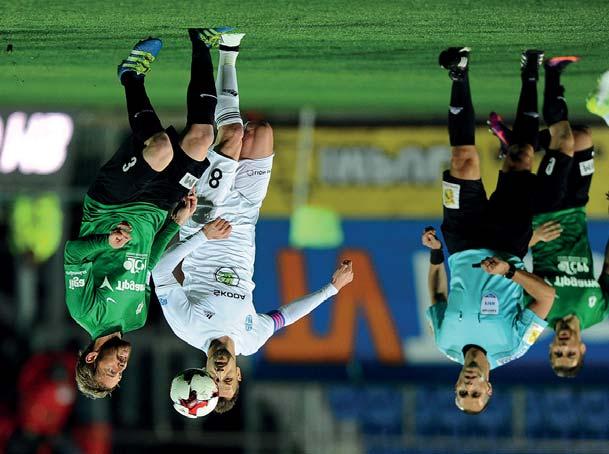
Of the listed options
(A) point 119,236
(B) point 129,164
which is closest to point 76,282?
(A) point 119,236

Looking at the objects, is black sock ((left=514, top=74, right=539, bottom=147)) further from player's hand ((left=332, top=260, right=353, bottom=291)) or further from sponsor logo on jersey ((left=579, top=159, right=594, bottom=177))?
player's hand ((left=332, top=260, right=353, bottom=291))

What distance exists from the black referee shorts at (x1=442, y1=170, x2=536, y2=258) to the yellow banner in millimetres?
6764

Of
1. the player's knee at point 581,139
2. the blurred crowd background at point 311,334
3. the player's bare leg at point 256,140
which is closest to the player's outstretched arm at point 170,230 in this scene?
the player's bare leg at point 256,140

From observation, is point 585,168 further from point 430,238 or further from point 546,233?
point 430,238

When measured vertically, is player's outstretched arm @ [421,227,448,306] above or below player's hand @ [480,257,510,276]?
above

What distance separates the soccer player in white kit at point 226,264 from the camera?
943 centimetres

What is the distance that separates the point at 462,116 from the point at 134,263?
2.50 metres

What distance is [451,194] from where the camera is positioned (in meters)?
9.64

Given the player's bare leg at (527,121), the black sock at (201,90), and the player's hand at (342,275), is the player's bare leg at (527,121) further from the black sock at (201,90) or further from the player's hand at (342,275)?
the black sock at (201,90)

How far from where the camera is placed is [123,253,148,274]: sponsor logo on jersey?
29.6 ft

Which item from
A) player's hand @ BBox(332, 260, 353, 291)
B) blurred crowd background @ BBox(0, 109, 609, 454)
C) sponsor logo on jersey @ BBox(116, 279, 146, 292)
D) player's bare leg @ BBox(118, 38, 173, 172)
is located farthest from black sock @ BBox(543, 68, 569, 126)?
blurred crowd background @ BBox(0, 109, 609, 454)

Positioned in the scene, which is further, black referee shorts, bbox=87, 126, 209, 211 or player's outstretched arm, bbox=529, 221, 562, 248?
player's outstretched arm, bbox=529, 221, 562, 248

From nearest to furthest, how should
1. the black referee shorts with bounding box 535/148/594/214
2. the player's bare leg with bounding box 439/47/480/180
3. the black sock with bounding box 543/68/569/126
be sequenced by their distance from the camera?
the player's bare leg with bounding box 439/47/480/180 → the black referee shorts with bounding box 535/148/594/214 → the black sock with bounding box 543/68/569/126

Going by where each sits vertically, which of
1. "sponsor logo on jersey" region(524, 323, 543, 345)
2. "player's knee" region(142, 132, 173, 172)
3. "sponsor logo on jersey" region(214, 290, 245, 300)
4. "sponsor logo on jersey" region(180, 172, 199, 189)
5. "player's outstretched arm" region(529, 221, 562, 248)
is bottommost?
"sponsor logo on jersey" region(524, 323, 543, 345)
